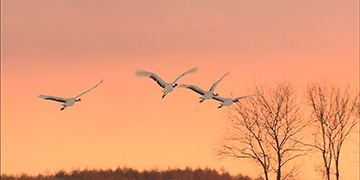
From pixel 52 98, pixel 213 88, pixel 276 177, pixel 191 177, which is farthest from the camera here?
pixel 191 177

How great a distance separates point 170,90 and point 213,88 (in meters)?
2.66

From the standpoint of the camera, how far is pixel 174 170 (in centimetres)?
5541

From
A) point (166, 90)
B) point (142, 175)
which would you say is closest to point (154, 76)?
point (166, 90)

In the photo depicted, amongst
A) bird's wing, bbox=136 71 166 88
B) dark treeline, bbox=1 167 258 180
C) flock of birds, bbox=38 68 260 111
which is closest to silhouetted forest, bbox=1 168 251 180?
dark treeline, bbox=1 167 258 180

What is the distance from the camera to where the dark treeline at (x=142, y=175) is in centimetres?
5231

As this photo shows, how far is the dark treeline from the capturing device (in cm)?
5231

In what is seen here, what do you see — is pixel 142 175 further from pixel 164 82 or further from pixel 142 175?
pixel 164 82

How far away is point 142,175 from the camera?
54.4m

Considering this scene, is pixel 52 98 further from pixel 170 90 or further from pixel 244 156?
pixel 244 156

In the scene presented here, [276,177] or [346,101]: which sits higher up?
[346,101]

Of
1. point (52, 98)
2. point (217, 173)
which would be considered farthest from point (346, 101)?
point (52, 98)

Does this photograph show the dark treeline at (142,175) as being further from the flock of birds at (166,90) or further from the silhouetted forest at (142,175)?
the flock of birds at (166,90)

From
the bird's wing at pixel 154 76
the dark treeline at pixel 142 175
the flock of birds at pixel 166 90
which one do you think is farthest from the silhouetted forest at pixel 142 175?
the bird's wing at pixel 154 76

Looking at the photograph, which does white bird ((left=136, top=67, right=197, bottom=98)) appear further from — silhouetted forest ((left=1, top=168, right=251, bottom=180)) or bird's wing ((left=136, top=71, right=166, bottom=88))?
silhouetted forest ((left=1, top=168, right=251, bottom=180))
